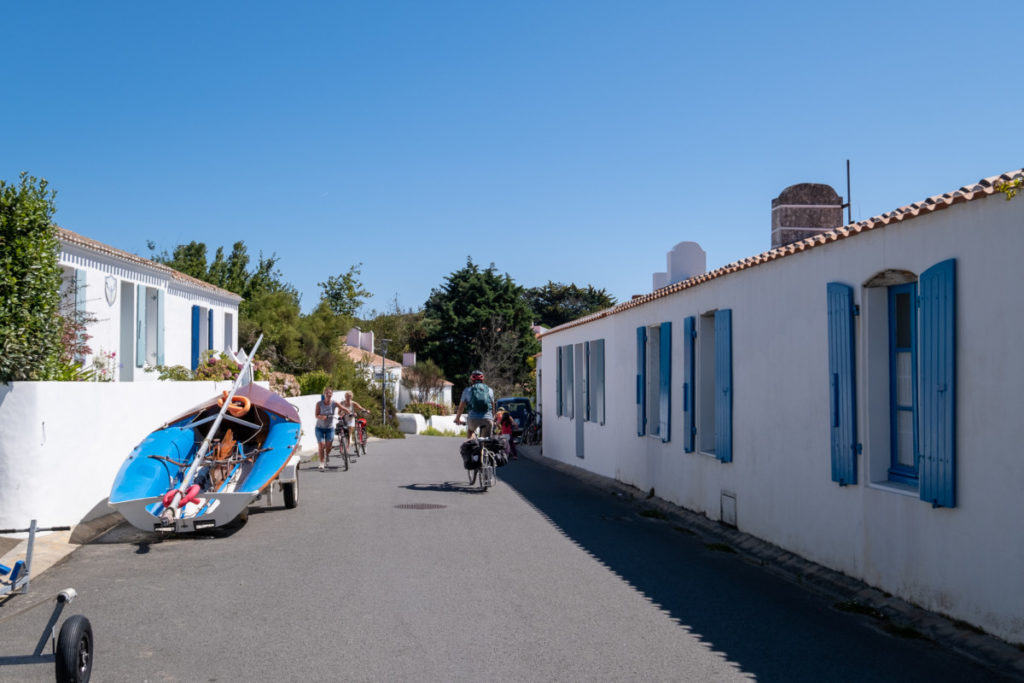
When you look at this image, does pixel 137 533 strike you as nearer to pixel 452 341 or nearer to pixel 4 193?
pixel 4 193

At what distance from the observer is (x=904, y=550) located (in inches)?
301

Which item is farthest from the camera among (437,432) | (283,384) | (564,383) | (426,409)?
(426,409)

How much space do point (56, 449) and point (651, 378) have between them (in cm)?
930

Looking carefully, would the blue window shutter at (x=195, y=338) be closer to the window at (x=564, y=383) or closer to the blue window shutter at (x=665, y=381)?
the window at (x=564, y=383)

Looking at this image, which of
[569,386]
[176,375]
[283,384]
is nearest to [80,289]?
[176,375]

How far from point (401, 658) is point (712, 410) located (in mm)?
8345

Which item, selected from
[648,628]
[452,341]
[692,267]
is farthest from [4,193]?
[452,341]

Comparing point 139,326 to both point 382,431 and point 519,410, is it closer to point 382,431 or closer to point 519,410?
point 382,431

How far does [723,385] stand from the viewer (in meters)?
12.1

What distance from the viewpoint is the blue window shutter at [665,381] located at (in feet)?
47.5

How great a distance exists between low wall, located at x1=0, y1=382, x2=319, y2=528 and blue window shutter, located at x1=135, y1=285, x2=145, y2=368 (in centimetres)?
1181

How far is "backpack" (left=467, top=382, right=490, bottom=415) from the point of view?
16.0 meters

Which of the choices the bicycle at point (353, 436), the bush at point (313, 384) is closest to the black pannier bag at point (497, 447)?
the bicycle at point (353, 436)

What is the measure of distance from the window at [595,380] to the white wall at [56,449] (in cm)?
1105
